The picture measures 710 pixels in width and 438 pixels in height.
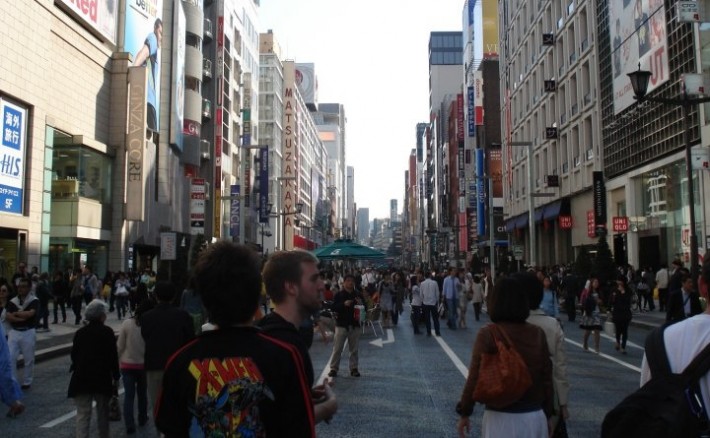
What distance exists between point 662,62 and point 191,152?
1310 inches

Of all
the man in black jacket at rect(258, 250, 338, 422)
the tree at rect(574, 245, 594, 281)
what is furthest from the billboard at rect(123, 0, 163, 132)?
the man in black jacket at rect(258, 250, 338, 422)

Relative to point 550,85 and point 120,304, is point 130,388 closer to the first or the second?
point 120,304

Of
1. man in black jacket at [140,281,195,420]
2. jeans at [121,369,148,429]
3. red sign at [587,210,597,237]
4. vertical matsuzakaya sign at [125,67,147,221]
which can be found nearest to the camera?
man in black jacket at [140,281,195,420]

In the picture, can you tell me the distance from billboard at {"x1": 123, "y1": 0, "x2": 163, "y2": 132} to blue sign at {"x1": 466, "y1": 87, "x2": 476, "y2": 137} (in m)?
45.6

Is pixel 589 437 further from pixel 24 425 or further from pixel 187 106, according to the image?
pixel 187 106

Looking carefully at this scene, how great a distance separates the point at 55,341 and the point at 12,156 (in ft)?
42.3

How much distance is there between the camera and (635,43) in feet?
106

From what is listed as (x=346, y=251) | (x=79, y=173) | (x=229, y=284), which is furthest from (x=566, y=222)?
(x=229, y=284)

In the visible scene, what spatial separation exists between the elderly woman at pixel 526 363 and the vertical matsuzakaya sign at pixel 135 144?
36.6 metres

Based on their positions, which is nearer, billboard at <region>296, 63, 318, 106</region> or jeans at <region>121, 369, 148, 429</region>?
jeans at <region>121, 369, 148, 429</region>

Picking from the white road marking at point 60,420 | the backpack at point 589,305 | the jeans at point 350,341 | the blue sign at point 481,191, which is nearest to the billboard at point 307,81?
the blue sign at point 481,191

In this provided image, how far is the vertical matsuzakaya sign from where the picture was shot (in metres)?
Result: 38.8

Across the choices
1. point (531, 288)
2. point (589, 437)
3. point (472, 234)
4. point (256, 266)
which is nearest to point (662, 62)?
point (589, 437)

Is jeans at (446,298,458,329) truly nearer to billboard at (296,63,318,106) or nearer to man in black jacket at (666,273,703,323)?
man in black jacket at (666,273,703,323)
